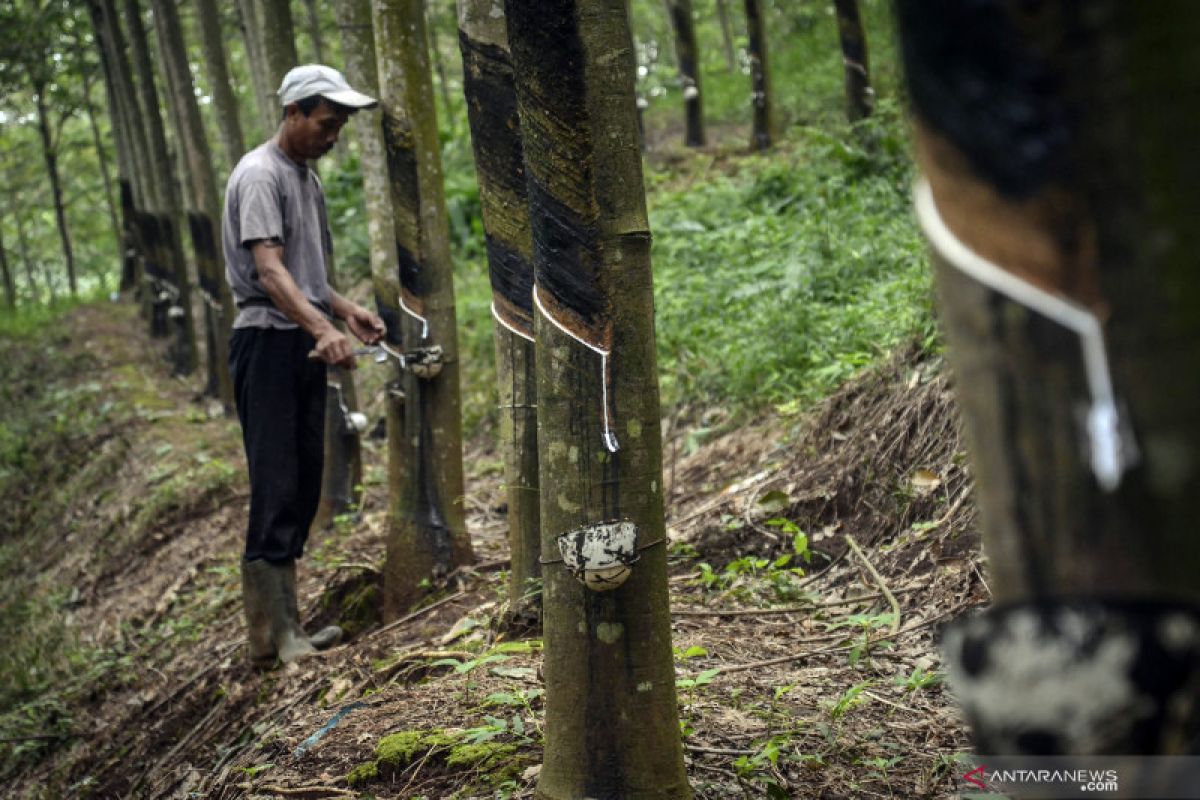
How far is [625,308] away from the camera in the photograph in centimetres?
245

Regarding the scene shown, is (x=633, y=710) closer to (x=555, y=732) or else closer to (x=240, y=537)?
(x=555, y=732)

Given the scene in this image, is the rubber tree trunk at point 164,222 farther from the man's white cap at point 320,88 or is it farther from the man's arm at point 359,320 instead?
the man's white cap at point 320,88

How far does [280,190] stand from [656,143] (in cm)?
1626

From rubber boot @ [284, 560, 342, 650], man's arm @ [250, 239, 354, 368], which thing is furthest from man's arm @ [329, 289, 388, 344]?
rubber boot @ [284, 560, 342, 650]

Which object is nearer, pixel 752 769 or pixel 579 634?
pixel 579 634

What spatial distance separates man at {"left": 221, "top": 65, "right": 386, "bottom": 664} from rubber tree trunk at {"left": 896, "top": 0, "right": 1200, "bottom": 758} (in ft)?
12.0

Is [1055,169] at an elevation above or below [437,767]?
above

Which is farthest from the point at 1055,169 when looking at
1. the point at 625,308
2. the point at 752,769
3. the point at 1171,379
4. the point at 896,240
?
the point at 896,240

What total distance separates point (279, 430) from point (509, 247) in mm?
1397

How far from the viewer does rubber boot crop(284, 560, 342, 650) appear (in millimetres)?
4887

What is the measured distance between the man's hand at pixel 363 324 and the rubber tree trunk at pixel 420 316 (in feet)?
0.52

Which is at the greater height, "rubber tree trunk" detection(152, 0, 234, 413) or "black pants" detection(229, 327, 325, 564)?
"rubber tree trunk" detection(152, 0, 234, 413)

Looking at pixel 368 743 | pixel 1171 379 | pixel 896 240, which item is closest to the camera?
pixel 1171 379

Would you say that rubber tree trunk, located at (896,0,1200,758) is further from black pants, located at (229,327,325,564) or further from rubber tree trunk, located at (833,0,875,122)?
rubber tree trunk, located at (833,0,875,122)
